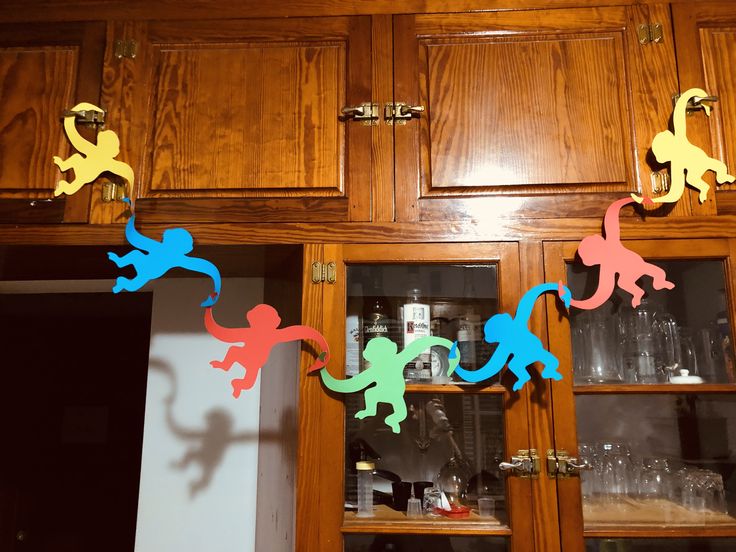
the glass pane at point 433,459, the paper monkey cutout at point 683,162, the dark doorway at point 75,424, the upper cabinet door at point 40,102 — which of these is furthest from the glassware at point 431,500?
the dark doorway at point 75,424

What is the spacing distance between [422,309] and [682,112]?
30.8 inches

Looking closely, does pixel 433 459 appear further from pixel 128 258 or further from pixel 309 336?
pixel 128 258

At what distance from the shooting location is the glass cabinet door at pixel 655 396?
1.34m

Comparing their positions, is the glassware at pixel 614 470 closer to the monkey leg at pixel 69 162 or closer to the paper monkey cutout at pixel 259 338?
the paper monkey cutout at pixel 259 338

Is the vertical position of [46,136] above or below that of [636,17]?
below

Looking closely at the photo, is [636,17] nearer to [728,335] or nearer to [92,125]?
[728,335]

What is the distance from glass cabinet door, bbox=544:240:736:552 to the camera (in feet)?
4.41

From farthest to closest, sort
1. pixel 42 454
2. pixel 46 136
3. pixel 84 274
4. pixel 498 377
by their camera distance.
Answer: pixel 42 454 → pixel 84 274 → pixel 46 136 → pixel 498 377

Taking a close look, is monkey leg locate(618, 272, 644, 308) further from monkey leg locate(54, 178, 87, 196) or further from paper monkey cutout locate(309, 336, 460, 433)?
monkey leg locate(54, 178, 87, 196)

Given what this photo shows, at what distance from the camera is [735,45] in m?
1.48

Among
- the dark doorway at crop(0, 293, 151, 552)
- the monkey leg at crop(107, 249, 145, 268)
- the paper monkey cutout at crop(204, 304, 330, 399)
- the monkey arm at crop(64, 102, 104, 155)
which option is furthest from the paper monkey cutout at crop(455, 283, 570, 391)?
the dark doorway at crop(0, 293, 151, 552)

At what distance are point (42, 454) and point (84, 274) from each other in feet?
4.71

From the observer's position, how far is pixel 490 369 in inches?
52.6

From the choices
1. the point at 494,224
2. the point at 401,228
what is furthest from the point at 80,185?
the point at 494,224
